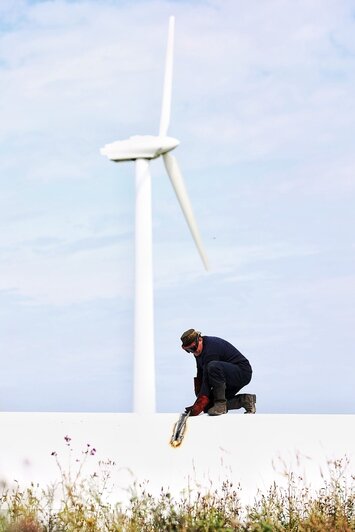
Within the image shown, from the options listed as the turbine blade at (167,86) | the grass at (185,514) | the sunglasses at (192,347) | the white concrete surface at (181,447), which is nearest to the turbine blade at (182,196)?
the turbine blade at (167,86)

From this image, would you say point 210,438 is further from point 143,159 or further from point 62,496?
point 143,159

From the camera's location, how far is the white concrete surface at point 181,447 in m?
11.5

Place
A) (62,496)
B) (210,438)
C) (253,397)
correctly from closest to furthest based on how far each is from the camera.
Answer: (62,496) → (210,438) → (253,397)

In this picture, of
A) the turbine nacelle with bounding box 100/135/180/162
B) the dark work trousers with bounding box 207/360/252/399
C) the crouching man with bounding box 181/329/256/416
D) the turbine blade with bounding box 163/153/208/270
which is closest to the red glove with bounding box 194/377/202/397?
the crouching man with bounding box 181/329/256/416

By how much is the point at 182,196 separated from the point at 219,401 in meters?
5.26

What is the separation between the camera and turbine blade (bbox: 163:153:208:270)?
16.5 metres

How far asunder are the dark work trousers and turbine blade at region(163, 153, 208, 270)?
4155 mm

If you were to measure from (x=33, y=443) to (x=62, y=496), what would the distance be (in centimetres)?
184

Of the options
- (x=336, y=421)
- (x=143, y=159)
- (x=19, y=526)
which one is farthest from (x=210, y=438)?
(x=143, y=159)

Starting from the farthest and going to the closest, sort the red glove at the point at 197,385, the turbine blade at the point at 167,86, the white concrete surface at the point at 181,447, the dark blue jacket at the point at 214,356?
the turbine blade at the point at 167,86, the red glove at the point at 197,385, the dark blue jacket at the point at 214,356, the white concrete surface at the point at 181,447

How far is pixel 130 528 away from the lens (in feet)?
27.4

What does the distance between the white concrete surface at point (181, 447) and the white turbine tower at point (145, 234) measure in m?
3.12

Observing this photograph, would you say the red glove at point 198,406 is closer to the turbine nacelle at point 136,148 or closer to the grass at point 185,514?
the grass at point 185,514

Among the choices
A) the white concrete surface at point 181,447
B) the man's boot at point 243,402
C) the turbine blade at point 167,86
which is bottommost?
the white concrete surface at point 181,447
